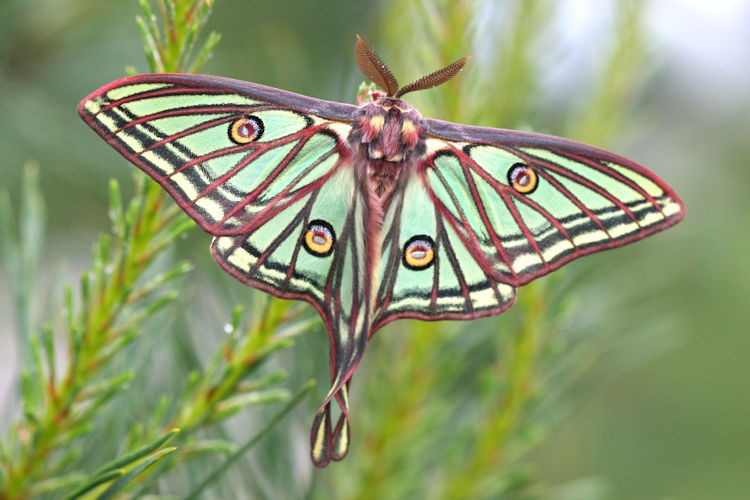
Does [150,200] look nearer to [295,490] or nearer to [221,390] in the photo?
[221,390]

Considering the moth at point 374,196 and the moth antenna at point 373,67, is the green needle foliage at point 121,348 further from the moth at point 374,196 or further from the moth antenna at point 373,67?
the moth antenna at point 373,67

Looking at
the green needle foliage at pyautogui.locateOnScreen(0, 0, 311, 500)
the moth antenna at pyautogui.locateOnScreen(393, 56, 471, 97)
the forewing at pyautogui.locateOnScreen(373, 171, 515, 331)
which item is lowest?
the green needle foliage at pyautogui.locateOnScreen(0, 0, 311, 500)

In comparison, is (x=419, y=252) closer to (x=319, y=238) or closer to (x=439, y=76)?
(x=319, y=238)

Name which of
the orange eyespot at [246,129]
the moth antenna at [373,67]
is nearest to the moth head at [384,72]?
the moth antenna at [373,67]

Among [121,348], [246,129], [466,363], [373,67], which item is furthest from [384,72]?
[466,363]

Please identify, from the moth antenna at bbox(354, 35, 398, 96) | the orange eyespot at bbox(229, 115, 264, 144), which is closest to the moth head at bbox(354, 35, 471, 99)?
the moth antenna at bbox(354, 35, 398, 96)

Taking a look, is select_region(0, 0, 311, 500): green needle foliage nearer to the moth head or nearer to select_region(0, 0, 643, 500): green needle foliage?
select_region(0, 0, 643, 500): green needle foliage

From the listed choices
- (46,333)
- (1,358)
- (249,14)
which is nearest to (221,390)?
(46,333)
